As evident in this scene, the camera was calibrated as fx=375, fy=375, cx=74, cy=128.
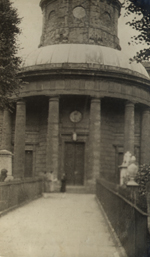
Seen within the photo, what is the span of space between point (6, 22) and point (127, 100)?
12.1m

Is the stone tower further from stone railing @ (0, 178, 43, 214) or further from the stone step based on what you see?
stone railing @ (0, 178, 43, 214)

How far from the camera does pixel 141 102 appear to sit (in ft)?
92.0

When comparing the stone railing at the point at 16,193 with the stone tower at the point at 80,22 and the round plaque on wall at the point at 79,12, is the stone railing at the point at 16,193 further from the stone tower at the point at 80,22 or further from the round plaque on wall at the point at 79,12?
the round plaque on wall at the point at 79,12

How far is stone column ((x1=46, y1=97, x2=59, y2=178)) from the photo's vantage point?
25.7 metres

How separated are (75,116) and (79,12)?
9.56 meters

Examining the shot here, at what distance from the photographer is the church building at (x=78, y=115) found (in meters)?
26.1

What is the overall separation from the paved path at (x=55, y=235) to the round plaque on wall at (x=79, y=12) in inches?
835

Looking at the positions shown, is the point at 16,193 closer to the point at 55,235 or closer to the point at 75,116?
the point at 55,235

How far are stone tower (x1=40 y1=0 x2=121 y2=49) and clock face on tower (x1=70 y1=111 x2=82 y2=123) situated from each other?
6732 mm

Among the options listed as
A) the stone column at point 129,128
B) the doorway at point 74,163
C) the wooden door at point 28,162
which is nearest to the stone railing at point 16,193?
the doorway at point 74,163

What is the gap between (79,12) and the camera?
31453 millimetres

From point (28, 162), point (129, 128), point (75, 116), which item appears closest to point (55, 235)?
point (129, 128)

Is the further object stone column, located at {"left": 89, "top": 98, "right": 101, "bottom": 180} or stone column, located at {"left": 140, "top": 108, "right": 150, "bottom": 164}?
stone column, located at {"left": 140, "top": 108, "right": 150, "bottom": 164}

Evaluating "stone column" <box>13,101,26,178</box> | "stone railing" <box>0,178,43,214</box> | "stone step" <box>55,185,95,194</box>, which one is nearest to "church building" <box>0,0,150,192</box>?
"stone column" <box>13,101,26,178</box>
